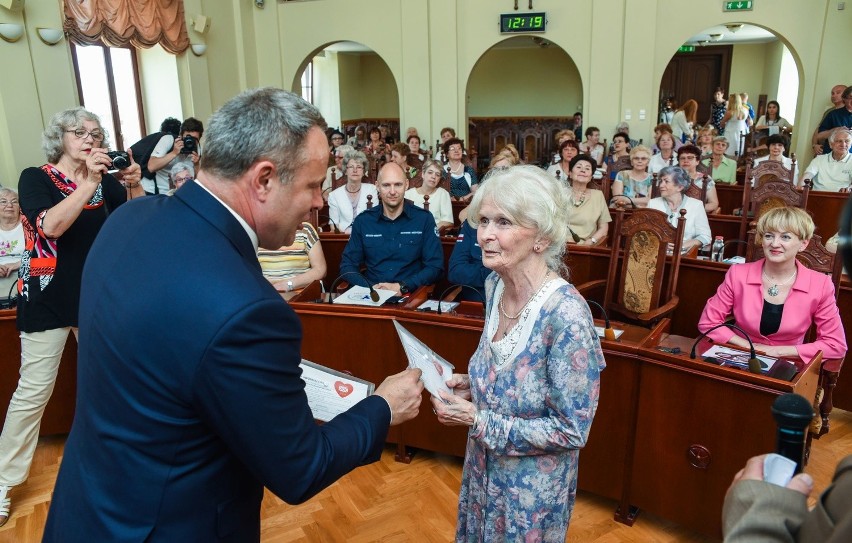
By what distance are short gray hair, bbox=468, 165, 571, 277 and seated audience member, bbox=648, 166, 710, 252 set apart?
3.10 metres

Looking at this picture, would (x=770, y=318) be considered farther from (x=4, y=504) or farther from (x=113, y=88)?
(x=113, y=88)

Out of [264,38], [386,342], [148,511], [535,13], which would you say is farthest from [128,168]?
[264,38]

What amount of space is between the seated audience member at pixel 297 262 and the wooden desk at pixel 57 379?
1.10 metres

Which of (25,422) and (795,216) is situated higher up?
(795,216)

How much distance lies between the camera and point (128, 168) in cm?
295

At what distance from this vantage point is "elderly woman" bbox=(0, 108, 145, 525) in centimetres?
247

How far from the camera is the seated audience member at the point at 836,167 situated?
6.07m

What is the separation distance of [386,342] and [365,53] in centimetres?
1482

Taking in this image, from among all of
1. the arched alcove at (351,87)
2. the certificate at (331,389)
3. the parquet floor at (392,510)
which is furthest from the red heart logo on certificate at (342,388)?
the arched alcove at (351,87)

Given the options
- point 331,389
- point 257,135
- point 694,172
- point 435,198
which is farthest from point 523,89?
point 257,135

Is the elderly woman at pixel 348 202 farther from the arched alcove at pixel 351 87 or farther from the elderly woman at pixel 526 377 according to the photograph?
the arched alcove at pixel 351 87

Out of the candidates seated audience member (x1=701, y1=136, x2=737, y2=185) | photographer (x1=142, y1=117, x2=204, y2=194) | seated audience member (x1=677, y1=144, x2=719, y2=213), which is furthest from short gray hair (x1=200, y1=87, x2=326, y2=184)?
→ seated audience member (x1=701, y1=136, x2=737, y2=185)

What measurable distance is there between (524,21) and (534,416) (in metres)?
8.73

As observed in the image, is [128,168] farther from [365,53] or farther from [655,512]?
[365,53]
